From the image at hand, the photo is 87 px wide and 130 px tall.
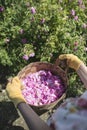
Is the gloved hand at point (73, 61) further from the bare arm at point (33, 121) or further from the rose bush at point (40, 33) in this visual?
the bare arm at point (33, 121)

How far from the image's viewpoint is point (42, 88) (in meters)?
2.96

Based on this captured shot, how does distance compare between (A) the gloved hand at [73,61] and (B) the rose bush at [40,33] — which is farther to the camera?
(B) the rose bush at [40,33]

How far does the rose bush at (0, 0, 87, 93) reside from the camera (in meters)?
3.18

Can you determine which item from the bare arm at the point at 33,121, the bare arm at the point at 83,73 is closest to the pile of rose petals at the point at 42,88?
the bare arm at the point at 83,73

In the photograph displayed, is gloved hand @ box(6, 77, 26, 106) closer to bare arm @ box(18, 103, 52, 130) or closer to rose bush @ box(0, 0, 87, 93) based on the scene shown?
bare arm @ box(18, 103, 52, 130)

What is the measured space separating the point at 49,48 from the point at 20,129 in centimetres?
93

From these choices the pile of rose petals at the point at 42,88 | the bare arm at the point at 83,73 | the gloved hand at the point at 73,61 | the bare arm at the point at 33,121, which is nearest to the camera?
the bare arm at the point at 33,121

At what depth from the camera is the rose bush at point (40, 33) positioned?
3184 millimetres

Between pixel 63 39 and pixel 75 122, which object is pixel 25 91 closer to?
pixel 63 39

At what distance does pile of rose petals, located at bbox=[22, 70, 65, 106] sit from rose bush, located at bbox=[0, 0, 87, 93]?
262 mm

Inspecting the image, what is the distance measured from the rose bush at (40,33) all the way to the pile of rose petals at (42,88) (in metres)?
0.26

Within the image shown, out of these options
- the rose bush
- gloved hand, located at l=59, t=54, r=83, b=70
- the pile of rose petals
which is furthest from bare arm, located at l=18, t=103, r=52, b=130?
the rose bush

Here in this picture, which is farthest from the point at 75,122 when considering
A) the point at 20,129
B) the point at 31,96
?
the point at 20,129

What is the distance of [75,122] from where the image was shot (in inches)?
54.9
